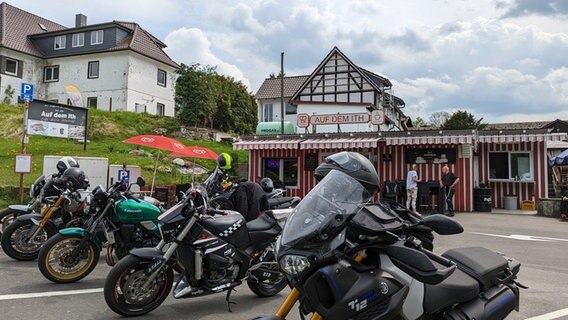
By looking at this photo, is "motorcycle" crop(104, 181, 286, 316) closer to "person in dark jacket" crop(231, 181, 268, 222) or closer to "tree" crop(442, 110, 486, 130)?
"person in dark jacket" crop(231, 181, 268, 222)

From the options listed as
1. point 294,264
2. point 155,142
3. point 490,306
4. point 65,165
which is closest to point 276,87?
point 155,142

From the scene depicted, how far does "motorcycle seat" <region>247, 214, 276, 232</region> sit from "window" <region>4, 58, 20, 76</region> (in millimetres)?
37412

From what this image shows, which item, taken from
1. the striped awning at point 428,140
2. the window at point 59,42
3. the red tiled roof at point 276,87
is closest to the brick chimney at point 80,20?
the window at point 59,42

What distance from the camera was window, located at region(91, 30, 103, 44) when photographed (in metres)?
35.0

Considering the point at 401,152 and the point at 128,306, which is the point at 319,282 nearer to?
the point at 128,306

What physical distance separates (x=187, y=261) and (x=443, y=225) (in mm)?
2579

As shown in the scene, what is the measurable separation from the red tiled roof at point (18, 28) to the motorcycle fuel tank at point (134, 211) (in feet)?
116

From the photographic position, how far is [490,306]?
2947 mm

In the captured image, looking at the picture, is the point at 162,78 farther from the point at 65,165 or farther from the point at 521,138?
the point at 65,165

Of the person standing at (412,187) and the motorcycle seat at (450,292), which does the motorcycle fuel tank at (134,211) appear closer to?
the motorcycle seat at (450,292)

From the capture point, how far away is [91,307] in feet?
15.0

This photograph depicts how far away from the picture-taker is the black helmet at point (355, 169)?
2.50m

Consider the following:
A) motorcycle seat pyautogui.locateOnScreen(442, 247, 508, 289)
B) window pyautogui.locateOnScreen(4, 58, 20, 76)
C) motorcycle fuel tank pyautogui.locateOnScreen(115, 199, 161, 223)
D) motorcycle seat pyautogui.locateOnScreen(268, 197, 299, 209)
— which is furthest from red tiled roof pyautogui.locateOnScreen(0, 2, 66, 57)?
motorcycle seat pyautogui.locateOnScreen(442, 247, 508, 289)

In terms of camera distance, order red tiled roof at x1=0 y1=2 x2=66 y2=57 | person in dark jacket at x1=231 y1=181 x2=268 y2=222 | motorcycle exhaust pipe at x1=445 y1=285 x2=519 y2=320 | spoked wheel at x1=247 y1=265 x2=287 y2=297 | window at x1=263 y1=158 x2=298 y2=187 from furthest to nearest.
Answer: red tiled roof at x1=0 y1=2 x2=66 y2=57, window at x1=263 y1=158 x2=298 y2=187, person in dark jacket at x1=231 y1=181 x2=268 y2=222, spoked wheel at x1=247 y1=265 x2=287 y2=297, motorcycle exhaust pipe at x1=445 y1=285 x2=519 y2=320
